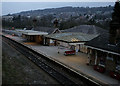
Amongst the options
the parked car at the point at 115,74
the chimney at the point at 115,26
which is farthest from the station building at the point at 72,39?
the parked car at the point at 115,74

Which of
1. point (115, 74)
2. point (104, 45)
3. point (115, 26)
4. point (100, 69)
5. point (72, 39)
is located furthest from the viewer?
point (72, 39)

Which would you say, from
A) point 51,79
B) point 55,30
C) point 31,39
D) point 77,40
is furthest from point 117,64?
point 31,39

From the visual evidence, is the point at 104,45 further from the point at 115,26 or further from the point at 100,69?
the point at 100,69

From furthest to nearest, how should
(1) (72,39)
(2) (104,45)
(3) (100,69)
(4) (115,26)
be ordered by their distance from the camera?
(1) (72,39) < (2) (104,45) < (3) (100,69) < (4) (115,26)

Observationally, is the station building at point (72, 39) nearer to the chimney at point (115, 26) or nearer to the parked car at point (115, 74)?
the chimney at point (115, 26)

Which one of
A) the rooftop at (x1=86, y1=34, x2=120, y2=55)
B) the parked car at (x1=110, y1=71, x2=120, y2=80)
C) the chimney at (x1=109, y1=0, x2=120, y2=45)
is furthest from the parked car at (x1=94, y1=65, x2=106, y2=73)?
the chimney at (x1=109, y1=0, x2=120, y2=45)

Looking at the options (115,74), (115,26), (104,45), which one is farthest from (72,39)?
(115,74)

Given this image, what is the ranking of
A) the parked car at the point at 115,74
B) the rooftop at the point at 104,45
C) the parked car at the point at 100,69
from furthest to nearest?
the parked car at the point at 100,69, the rooftop at the point at 104,45, the parked car at the point at 115,74

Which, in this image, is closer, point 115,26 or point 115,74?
point 115,74

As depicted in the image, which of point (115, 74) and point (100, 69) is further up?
point (115, 74)

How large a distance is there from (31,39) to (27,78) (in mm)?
27514

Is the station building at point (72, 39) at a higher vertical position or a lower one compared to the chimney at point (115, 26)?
lower

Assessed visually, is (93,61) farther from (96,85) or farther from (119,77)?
(96,85)

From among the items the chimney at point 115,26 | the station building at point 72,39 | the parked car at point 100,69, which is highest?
the chimney at point 115,26
